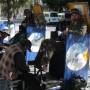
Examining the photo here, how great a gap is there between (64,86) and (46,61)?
1.91 feet

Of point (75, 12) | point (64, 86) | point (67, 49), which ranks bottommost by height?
point (64, 86)

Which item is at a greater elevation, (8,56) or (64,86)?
(8,56)

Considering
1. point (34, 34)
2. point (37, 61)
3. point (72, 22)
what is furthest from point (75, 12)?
point (34, 34)

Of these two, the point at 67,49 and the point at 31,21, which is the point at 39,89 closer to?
the point at 67,49

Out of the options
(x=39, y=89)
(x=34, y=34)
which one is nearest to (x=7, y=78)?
(x=39, y=89)

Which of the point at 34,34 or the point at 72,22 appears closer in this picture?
the point at 72,22

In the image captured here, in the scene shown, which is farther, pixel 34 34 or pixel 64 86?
pixel 34 34

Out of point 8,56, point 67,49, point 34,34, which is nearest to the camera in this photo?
point 8,56

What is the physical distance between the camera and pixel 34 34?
12.7m

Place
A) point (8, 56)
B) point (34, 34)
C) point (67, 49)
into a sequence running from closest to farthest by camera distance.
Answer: point (8, 56), point (67, 49), point (34, 34)

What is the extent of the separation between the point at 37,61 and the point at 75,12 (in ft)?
4.13

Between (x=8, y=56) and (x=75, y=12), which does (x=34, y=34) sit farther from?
(x=8, y=56)

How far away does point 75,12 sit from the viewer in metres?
8.47

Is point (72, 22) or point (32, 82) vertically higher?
point (72, 22)
